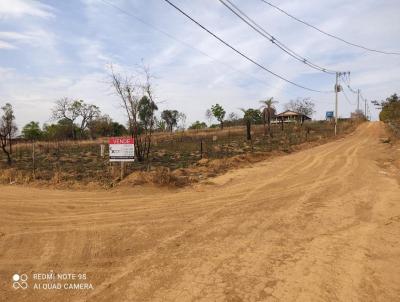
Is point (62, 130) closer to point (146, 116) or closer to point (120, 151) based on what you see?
point (146, 116)

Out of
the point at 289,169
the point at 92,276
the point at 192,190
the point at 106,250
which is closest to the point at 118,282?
the point at 92,276

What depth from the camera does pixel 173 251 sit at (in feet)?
19.9

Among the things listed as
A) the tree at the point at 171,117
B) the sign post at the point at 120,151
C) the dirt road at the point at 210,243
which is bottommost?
the dirt road at the point at 210,243

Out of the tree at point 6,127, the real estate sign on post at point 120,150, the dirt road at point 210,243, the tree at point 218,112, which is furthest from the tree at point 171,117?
the dirt road at point 210,243

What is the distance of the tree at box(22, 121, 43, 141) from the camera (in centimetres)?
6304

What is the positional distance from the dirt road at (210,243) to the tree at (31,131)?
56.8 m

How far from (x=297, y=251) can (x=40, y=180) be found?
35.2ft

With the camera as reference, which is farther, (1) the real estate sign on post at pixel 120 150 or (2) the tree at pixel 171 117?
(2) the tree at pixel 171 117

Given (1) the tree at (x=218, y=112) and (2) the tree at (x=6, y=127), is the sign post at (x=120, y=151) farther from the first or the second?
(1) the tree at (x=218, y=112)

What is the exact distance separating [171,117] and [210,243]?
231 ft

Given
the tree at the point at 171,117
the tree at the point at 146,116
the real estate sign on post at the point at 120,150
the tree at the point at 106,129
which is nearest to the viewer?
the real estate sign on post at the point at 120,150

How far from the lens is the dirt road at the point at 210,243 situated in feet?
15.4

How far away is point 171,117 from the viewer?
7612 cm

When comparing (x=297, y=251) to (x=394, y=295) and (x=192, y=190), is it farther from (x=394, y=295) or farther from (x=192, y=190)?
(x=192, y=190)
